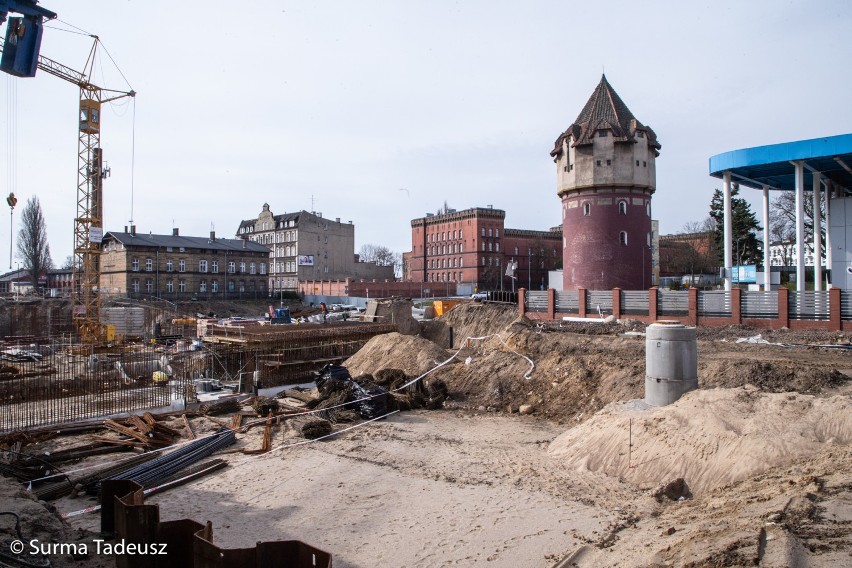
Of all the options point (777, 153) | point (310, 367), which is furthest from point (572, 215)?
point (310, 367)

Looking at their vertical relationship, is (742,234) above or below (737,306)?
above

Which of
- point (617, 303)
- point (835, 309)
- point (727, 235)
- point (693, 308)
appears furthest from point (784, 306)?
point (617, 303)

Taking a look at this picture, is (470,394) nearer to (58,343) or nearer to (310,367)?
(310,367)

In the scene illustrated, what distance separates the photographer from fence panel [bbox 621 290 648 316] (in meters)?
32.2

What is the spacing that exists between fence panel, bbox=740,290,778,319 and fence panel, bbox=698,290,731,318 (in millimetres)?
742

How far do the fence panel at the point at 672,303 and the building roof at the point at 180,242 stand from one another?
162ft

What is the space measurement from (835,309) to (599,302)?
1147 centimetres

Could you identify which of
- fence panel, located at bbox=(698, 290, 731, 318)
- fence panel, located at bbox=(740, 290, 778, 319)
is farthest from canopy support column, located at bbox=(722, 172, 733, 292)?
fence panel, located at bbox=(740, 290, 778, 319)

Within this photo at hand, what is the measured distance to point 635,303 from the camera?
32.7 metres

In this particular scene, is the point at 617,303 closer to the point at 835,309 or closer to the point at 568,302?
the point at 568,302

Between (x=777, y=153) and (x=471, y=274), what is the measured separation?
5002cm

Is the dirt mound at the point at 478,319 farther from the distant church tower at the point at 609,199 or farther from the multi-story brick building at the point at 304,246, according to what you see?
the multi-story brick building at the point at 304,246

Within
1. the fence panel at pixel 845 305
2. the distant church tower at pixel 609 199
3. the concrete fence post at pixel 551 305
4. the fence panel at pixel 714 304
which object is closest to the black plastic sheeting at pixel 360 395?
the fence panel at pixel 714 304

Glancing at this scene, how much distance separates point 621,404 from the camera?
1372 cm
